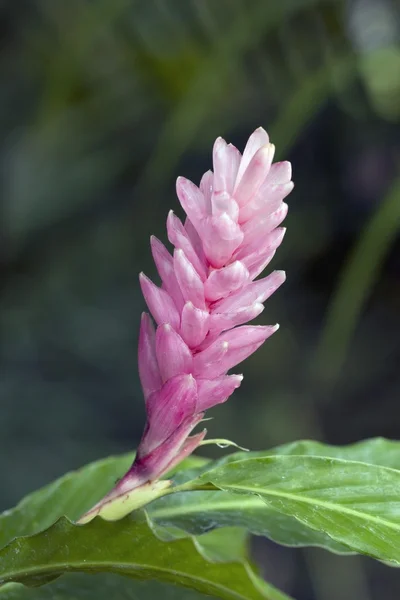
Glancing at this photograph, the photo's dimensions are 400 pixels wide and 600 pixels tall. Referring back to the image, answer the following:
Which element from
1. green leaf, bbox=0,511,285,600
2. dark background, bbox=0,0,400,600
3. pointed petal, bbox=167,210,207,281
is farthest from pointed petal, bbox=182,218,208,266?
dark background, bbox=0,0,400,600

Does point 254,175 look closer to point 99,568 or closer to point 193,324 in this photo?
point 193,324

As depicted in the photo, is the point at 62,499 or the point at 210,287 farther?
the point at 62,499

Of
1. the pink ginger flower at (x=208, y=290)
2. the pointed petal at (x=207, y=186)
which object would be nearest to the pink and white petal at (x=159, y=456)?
the pink ginger flower at (x=208, y=290)

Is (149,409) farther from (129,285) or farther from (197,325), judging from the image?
(129,285)

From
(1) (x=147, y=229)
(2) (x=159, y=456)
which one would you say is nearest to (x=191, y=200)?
(2) (x=159, y=456)

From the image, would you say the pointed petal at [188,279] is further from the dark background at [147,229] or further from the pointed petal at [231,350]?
the dark background at [147,229]

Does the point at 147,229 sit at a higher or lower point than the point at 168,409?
higher
